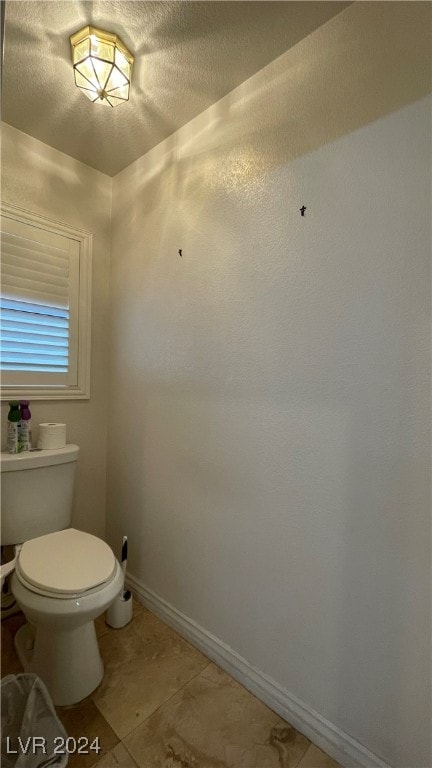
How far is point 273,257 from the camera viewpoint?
3.84ft

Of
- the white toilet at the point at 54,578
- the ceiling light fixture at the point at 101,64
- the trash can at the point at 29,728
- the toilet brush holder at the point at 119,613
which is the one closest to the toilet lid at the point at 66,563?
the white toilet at the point at 54,578

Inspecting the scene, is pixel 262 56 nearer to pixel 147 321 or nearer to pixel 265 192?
pixel 265 192

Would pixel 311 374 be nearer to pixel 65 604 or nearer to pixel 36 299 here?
pixel 65 604

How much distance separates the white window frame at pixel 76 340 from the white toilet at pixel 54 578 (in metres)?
0.32

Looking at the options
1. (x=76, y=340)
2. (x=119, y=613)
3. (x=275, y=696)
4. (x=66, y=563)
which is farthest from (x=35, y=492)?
(x=275, y=696)

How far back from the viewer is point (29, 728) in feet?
3.15

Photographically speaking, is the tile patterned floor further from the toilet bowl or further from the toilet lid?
the toilet lid

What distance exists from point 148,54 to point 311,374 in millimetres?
1300

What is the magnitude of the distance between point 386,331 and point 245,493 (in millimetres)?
763

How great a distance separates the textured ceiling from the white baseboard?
226 cm

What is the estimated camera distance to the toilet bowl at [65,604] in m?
1.07

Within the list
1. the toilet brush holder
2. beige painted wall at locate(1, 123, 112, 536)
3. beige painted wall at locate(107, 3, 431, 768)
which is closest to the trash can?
the toilet brush holder

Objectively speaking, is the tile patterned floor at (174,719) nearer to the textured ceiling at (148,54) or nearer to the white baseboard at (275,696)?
the white baseboard at (275,696)

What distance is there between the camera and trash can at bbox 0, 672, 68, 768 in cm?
92
